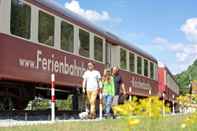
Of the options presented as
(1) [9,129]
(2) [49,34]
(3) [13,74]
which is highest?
(2) [49,34]

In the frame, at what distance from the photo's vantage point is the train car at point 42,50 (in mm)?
13562

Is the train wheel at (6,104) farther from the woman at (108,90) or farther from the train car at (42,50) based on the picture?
the woman at (108,90)

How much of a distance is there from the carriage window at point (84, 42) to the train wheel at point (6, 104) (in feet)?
12.0

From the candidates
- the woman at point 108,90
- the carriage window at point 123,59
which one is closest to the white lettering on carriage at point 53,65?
the woman at point 108,90

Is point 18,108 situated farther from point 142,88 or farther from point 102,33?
point 142,88

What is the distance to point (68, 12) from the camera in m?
18.7

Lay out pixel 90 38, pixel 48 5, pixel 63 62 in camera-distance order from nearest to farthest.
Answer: pixel 48 5 → pixel 63 62 → pixel 90 38

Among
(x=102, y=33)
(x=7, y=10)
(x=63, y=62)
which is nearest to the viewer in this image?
(x=7, y=10)

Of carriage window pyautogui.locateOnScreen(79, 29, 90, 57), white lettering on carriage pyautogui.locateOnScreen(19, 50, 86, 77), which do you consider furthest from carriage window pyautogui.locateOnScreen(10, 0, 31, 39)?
carriage window pyautogui.locateOnScreen(79, 29, 90, 57)

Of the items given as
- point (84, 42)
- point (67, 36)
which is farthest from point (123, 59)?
point (67, 36)

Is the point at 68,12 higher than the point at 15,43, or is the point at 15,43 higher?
the point at 68,12

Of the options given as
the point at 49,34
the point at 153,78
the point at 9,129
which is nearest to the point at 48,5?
the point at 49,34

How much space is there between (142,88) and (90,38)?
35.5 ft

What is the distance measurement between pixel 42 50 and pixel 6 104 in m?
2.01
